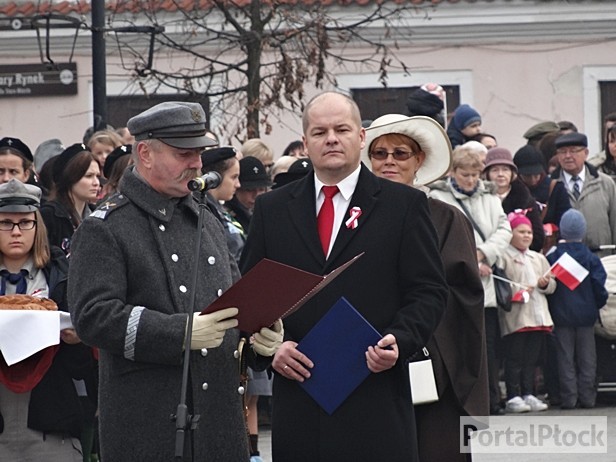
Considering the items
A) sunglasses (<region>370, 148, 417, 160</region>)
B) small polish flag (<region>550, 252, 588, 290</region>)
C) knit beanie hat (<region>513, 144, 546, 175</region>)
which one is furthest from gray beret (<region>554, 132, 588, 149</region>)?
sunglasses (<region>370, 148, 417, 160</region>)

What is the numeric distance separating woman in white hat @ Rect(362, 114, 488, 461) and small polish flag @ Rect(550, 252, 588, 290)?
5598 mm

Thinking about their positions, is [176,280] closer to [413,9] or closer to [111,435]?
[111,435]

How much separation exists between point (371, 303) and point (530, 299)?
22.3 ft

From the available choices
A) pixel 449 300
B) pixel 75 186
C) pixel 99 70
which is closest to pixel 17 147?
pixel 75 186

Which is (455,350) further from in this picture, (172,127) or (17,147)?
(17,147)

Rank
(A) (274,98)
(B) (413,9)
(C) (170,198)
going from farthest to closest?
(B) (413,9), (A) (274,98), (C) (170,198)

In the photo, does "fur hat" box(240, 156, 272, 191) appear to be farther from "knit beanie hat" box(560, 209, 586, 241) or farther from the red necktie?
the red necktie

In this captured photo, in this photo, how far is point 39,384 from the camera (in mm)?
7605

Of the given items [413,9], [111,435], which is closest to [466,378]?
[111,435]

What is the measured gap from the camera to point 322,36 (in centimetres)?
1595

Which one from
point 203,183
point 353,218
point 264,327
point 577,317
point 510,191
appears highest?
point 510,191

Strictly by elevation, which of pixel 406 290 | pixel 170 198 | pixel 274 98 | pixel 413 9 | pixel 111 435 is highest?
pixel 413 9

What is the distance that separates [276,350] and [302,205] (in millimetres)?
→ 633

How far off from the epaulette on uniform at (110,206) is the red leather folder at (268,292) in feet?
1.75
